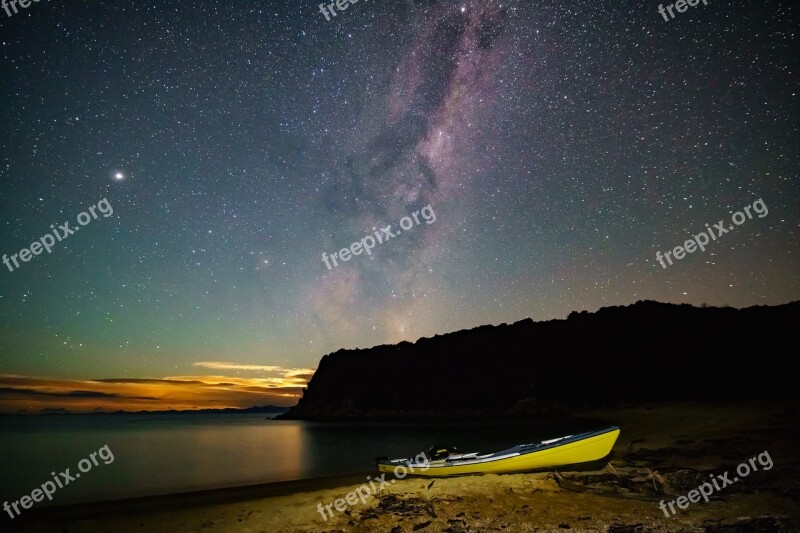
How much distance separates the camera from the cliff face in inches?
1981

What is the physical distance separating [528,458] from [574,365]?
5968 centimetres

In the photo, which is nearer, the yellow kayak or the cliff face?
the yellow kayak

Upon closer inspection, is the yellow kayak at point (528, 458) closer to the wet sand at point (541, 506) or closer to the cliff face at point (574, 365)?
the wet sand at point (541, 506)

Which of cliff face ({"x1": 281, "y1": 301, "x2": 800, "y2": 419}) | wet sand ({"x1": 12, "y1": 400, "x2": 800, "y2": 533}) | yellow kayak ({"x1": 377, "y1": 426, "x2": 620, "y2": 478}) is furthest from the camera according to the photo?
cliff face ({"x1": 281, "y1": 301, "x2": 800, "y2": 419})

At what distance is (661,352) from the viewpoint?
195ft

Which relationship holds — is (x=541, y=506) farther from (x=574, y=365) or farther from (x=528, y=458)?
(x=574, y=365)

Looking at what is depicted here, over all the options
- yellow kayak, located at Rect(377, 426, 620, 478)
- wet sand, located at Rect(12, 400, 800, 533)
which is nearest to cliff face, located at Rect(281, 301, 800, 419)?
wet sand, located at Rect(12, 400, 800, 533)

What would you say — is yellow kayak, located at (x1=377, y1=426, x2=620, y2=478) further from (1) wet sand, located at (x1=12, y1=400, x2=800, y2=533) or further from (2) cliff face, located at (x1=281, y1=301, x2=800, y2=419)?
(2) cliff face, located at (x1=281, y1=301, x2=800, y2=419)

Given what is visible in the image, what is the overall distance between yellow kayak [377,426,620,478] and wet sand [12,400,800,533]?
1.43ft

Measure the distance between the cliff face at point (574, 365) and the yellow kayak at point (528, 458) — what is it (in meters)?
45.2

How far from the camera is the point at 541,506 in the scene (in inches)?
357

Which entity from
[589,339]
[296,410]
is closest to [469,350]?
[589,339]

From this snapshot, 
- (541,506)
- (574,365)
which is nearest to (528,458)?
(541,506)

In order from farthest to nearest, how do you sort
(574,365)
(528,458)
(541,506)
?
(574,365), (528,458), (541,506)
